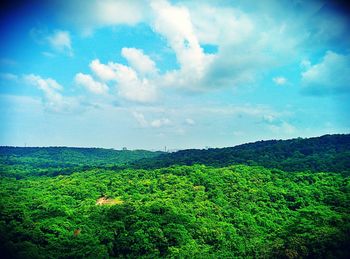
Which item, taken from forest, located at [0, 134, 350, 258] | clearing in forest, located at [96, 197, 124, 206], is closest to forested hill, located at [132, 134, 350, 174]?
forest, located at [0, 134, 350, 258]

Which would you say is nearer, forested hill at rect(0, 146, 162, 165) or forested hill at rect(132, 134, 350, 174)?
forested hill at rect(132, 134, 350, 174)

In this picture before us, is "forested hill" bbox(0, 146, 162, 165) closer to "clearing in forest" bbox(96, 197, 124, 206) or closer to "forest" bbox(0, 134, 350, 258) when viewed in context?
"forest" bbox(0, 134, 350, 258)

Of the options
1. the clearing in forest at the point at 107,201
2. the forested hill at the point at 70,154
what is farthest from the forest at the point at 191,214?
the forested hill at the point at 70,154

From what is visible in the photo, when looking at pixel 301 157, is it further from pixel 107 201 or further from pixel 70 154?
A: pixel 70 154

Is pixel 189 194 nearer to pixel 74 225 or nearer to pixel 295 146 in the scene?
pixel 74 225

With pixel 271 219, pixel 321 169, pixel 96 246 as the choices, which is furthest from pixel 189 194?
pixel 321 169

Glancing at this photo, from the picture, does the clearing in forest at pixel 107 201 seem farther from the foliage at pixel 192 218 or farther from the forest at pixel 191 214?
the foliage at pixel 192 218

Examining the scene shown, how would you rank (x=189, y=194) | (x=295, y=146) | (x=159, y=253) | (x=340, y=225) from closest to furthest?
(x=340, y=225) < (x=159, y=253) < (x=189, y=194) < (x=295, y=146)

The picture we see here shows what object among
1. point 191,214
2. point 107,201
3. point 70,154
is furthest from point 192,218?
point 70,154

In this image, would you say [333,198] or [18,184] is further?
[18,184]
